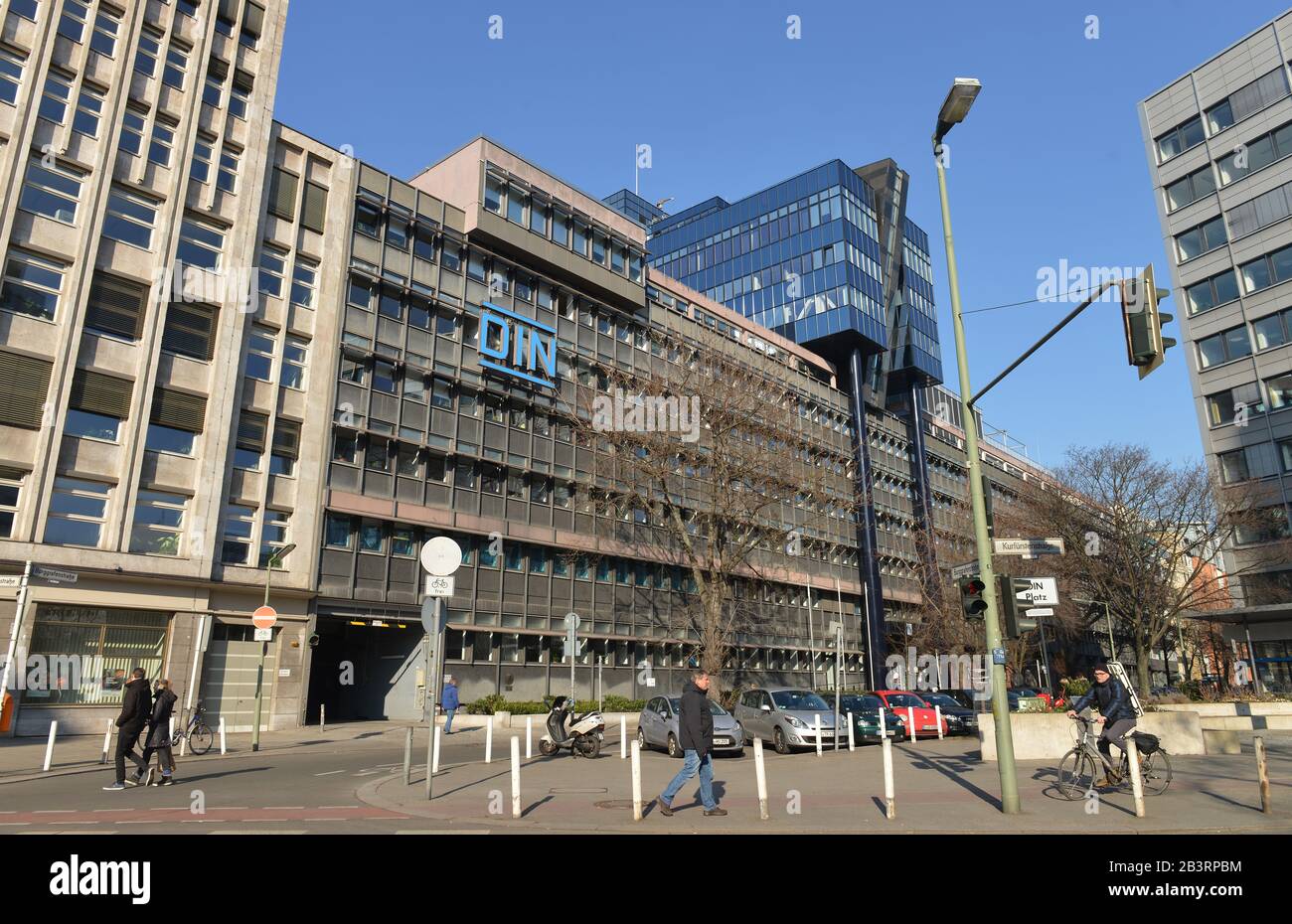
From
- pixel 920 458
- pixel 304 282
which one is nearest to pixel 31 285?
pixel 304 282

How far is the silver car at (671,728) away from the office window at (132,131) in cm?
2478

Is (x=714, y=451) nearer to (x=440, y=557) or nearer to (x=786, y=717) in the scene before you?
(x=786, y=717)

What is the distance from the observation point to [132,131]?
28.8 metres

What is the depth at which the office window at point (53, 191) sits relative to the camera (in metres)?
26.0

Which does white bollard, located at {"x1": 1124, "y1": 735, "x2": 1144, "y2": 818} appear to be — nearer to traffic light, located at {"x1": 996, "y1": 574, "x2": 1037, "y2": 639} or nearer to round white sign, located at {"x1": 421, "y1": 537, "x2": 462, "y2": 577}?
traffic light, located at {"x1": 996, "y1": 574, "x2": 1037, "y2": 639}

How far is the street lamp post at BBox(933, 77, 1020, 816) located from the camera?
1073 cm

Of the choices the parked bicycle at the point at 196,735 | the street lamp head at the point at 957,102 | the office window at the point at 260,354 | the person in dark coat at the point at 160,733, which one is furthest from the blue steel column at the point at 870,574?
the person in dark coat at the point at 160,733

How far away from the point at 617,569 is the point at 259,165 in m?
22.5

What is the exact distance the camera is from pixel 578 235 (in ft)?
140

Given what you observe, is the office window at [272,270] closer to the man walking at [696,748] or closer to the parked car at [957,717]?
the man walking at [696,748]
